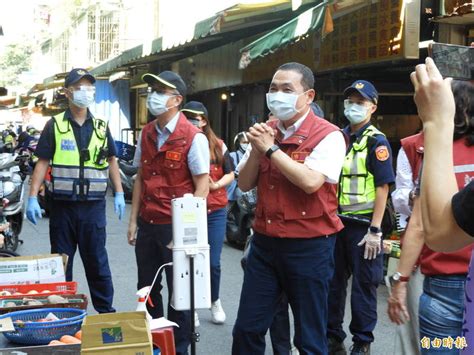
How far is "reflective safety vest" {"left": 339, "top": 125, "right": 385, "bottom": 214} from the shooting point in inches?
206

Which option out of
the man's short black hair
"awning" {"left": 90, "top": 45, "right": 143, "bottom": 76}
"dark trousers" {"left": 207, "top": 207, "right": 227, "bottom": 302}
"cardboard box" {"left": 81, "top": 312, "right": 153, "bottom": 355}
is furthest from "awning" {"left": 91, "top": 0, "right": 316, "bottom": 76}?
"cardboard box" {"left": 81, "top": 312, "right": 153, "bottom": 355}

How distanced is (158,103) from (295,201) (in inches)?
67.6

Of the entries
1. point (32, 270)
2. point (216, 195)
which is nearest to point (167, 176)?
point (32, 270)

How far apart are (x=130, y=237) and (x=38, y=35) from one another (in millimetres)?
71452

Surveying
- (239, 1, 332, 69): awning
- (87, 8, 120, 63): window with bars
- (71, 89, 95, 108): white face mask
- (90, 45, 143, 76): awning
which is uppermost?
(87, 8, 120, 63): window with bars

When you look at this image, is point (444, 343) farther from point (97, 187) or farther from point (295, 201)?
point (97, 187)

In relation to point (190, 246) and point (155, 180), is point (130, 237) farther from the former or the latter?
point (190, 246)

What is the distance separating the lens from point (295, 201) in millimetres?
3840

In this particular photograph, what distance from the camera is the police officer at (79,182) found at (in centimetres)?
566

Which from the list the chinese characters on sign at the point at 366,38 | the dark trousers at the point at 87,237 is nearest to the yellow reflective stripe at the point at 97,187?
the dark trousers at the point at 87,237

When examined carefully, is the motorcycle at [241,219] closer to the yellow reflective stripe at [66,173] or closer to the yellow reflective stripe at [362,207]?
the yellow reflective stripe at [66,173]

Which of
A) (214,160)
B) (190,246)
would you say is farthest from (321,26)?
(190,246)

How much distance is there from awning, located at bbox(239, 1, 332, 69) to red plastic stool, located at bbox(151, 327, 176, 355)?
5.98 metres

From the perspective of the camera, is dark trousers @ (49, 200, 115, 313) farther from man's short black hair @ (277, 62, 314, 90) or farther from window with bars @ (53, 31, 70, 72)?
window with bars @ (53, 31, 70, 72)
